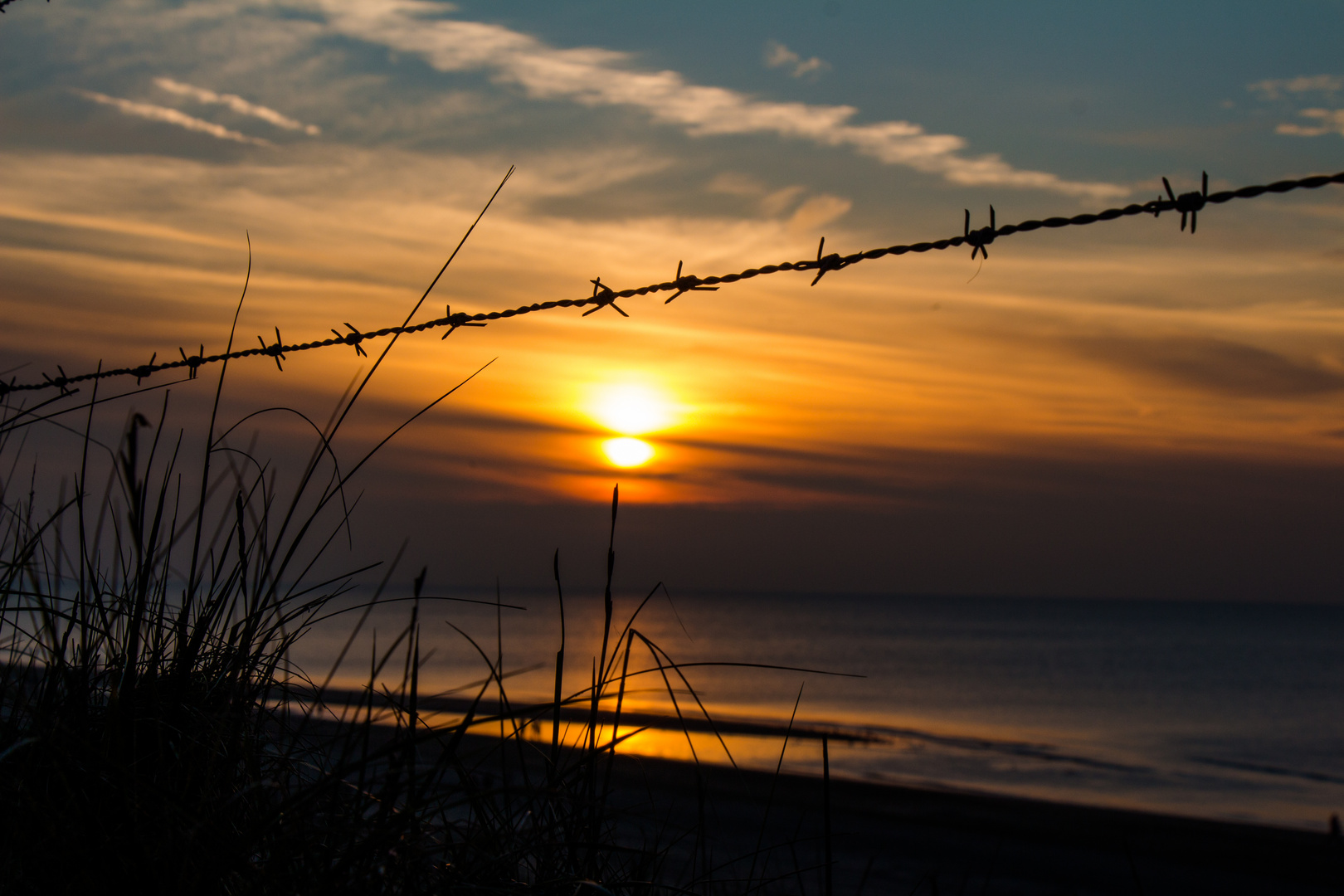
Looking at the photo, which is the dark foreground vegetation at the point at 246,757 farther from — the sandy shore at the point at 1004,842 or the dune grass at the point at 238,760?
the sandy shore at the point at 1004,842

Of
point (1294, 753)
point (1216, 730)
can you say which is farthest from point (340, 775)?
point (1216, 730)

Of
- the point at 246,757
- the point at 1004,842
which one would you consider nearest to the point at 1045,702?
the point at 1004,842

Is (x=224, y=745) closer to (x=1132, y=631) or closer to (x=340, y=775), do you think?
(x=340, y=775)

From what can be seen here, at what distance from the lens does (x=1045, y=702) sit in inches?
1407

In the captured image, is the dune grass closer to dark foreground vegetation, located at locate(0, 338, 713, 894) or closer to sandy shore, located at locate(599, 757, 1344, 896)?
dark foreground vegetation, located at locate(0, 338, 713, 894)

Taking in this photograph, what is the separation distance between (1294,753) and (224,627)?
29923 millimetres

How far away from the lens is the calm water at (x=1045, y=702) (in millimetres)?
17906

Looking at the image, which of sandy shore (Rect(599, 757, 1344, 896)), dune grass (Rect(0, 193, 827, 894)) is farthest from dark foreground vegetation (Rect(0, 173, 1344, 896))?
sandy shore (Rect(599, 757, 1344, 896))

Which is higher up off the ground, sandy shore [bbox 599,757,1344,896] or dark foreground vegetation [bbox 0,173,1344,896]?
dark foreground vegetation [bbox 0,173,1344,896]

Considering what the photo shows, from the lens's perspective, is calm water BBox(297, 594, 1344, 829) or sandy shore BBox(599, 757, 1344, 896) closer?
sandy shore BBox(599, 757, 1344, 896)

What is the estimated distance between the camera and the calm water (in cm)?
1791

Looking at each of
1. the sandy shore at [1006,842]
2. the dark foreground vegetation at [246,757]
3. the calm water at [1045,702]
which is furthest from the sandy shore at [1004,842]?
the dark foreground vegetation at [246,757]

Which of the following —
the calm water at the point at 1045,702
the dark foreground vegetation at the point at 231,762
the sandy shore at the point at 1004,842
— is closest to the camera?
the dark foreground vegetation at the point at 231,762

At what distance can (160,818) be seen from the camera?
871 millimetres
